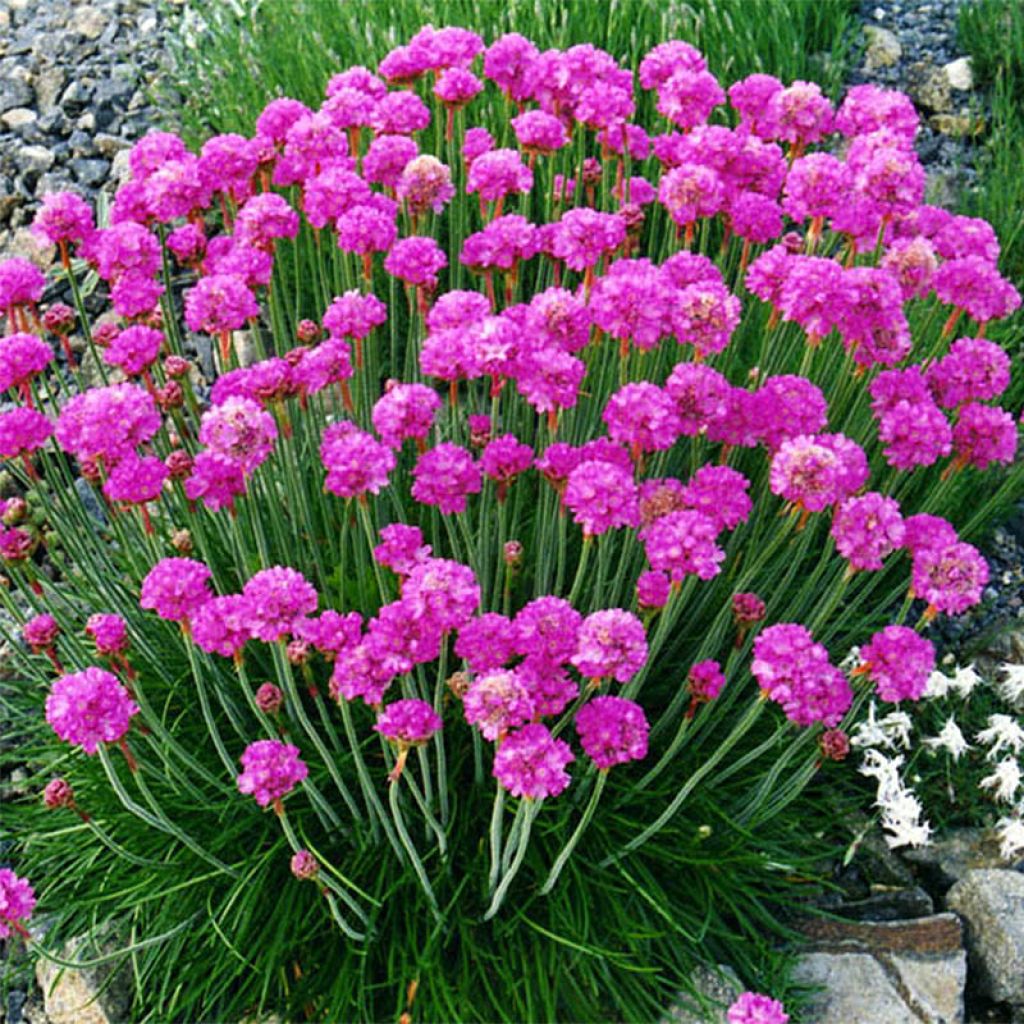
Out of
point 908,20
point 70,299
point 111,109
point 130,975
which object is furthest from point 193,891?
point 908,20

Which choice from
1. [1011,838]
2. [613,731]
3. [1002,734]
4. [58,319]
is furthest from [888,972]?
[58,319]

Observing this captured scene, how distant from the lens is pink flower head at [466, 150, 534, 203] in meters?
3.53

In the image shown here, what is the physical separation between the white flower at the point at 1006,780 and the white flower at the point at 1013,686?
0.27 meters

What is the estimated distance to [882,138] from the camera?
3.52 meters

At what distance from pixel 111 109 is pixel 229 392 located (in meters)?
3.81

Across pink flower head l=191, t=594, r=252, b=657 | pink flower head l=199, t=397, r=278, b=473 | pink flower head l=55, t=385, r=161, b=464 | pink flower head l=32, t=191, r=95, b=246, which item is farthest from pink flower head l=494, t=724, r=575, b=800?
pink flower head l=32, t=191, r=95, b=246

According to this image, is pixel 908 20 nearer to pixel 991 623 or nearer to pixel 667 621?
pixel 991 623

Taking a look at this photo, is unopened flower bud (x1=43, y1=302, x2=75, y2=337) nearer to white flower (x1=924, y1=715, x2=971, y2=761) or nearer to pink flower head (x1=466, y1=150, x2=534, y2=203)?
pink flower head (x1=466, y1=150, x2=534, y2=203)

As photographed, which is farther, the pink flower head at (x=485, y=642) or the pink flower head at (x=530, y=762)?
the pink flower head at (x=485, y=642)

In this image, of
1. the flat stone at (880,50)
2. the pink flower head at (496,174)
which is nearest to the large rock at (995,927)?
the pink flower head at (496,174)

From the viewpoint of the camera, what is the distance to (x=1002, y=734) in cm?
364

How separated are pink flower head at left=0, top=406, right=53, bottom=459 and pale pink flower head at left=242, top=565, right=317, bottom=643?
30.8 inches

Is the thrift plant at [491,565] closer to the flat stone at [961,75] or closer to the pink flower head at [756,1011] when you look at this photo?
the pink flower head at [756,1011]

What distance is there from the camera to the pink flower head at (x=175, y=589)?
2662 millimetres
